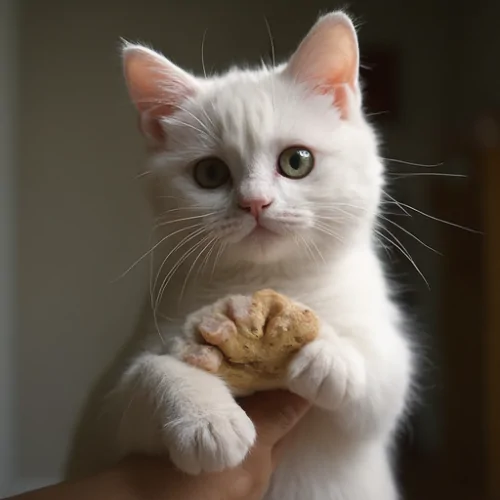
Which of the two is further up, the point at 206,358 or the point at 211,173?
the point at 211,173

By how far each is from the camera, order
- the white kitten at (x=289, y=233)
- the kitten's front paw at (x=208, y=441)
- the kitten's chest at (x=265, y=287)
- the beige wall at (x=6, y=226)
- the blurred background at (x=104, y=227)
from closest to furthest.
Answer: the kitten's front paw at (x=208, y=441) < the white kitten at (x=289, y=233) < the kitten's chest at (x=265, y=287) < the beige wall at (x=6, y=226) < the blurred background at (x=104, y=227)

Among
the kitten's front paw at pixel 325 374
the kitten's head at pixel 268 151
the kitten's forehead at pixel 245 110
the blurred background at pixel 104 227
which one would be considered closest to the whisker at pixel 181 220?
the kitten's head at pixel 268 151

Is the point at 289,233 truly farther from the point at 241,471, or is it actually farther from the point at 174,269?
the point at 241,471

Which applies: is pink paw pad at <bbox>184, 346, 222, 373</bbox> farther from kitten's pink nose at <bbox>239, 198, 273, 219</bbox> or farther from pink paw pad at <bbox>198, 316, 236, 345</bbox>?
kitten's pink nose at <bbox>239, 198, 273, 219</bbox>

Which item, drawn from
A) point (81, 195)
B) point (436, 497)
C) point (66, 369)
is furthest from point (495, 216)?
point (66, 369)

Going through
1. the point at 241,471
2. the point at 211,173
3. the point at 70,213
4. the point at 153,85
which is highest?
the point at 153,85

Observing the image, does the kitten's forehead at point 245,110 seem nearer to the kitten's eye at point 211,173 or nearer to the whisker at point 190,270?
the kitten's eye at point 211,173

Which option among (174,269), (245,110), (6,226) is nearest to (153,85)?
(245,110)
